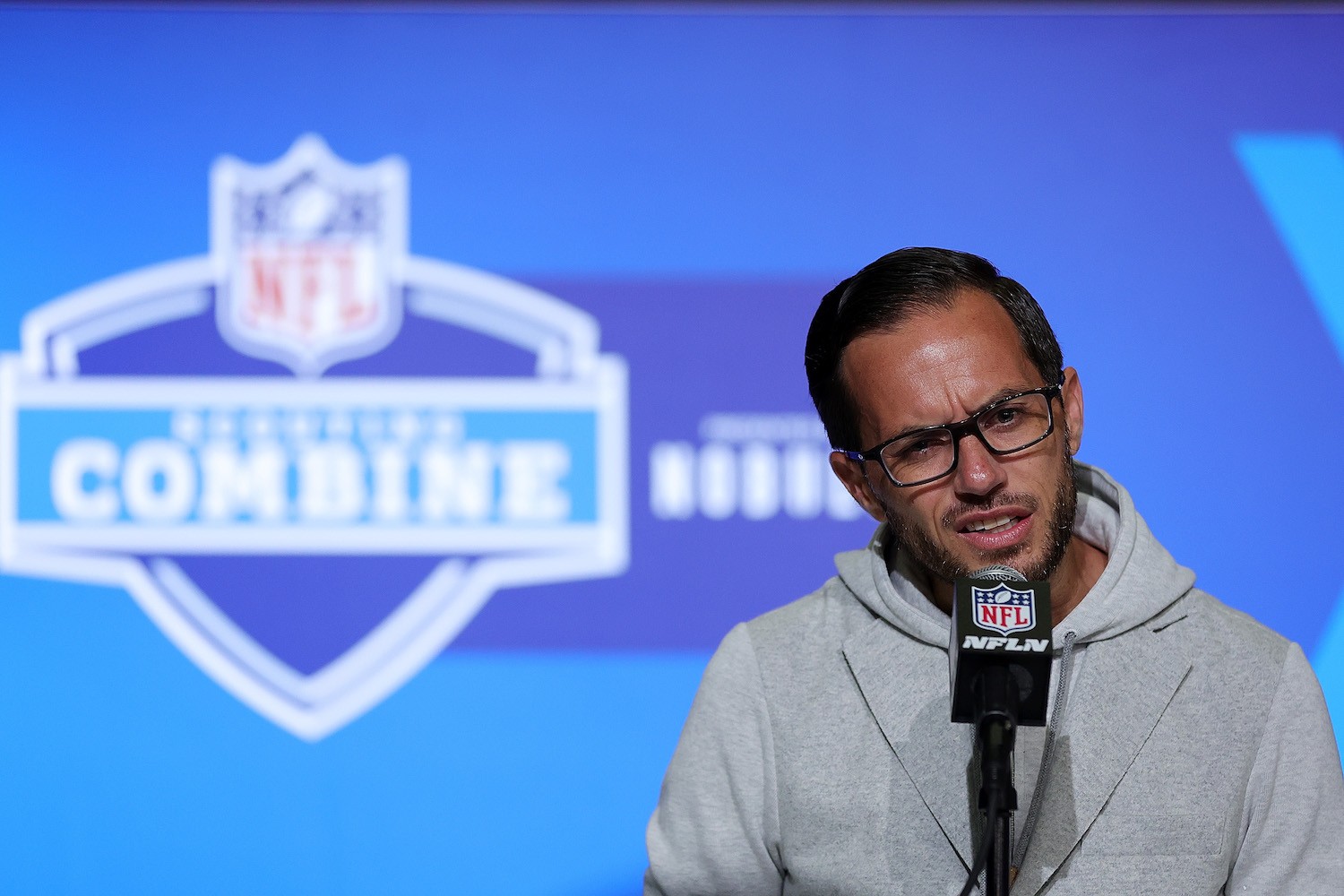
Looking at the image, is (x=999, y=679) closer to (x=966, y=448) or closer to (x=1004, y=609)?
(x=1004, y=609)

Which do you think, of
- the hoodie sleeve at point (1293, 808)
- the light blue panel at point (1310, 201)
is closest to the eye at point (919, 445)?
the hoodie sleeve at point (1293, 808)

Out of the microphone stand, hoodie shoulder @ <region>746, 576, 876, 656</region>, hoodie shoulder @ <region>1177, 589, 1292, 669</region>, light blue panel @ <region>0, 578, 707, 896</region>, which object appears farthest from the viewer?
light blue panel @ <region>0, 578, 707, 896</region>

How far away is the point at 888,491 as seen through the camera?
142cm

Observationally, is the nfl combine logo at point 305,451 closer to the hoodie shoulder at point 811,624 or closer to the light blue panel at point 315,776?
the light blue panel at point 315,776

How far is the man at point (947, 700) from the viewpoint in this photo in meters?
1.33

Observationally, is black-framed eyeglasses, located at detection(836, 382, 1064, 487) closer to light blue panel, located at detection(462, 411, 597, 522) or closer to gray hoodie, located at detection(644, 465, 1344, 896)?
gray hoodie, located at detection(644, 465, 1344, 896)

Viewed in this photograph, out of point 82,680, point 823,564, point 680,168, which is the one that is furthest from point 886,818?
point 82,680

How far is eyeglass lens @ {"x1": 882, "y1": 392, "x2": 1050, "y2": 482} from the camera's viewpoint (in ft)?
4.47

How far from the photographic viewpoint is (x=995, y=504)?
134 centimetres

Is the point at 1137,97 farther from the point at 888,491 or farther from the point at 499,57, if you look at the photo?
the point at 888,491

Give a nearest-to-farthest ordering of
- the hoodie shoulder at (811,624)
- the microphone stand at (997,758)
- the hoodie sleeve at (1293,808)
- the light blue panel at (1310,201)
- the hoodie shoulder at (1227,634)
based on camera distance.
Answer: the microphone stand at (997,758)
the hoodie sleeve at (1293,808)
the hoodie shoulder at (1227,634)
the hoodie shoulder at (811,624)
the light blue panel at (1310,201)

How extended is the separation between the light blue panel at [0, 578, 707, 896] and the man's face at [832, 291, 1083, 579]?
1.23 meters

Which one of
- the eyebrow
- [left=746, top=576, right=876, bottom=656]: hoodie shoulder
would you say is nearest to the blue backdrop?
[left=746, top=576, right=876, bottom=656]: hoodie shoulder

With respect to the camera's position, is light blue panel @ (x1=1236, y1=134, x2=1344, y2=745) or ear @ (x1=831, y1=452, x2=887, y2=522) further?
light blue panel @ (x1=1236, y1=134, x2=1344, y2=745)
